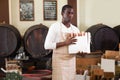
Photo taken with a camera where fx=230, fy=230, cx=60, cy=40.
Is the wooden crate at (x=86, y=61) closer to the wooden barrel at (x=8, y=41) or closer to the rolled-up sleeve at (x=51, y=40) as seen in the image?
the wooden barrel at (x=8, y=41)

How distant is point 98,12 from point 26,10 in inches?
49.0

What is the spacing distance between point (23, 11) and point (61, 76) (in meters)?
1.91

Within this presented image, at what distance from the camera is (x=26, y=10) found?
3904 millimetres

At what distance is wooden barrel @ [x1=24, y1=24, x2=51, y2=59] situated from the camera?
342 centimetres

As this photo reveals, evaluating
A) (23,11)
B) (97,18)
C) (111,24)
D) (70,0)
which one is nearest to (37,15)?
(23,11)

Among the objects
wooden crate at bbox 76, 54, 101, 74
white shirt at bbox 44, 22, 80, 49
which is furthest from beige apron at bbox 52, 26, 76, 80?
wooden crate at bbox 76, 54, 101, 74

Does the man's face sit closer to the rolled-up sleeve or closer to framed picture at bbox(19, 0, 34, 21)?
the rolled-up sleeve

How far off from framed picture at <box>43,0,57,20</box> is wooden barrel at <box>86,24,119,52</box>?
83 cm

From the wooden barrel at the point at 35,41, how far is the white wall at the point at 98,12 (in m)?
0.88

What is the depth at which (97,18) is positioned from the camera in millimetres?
4035

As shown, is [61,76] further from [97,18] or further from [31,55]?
[97,18]

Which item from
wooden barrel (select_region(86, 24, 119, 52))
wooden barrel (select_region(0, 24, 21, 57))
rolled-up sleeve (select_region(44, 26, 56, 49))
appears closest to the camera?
rolled-up sleeve (select_region(44, 26, 56, 49))

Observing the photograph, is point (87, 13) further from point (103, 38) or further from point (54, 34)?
point (54, 34)

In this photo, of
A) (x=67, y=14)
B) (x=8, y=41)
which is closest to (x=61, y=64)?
(x=67, y=14)
